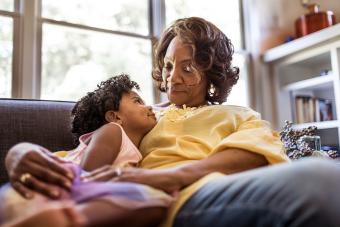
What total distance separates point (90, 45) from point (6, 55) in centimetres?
54

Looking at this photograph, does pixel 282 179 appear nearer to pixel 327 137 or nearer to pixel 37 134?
pixel 37 134

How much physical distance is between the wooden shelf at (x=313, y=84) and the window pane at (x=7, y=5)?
2.17 meters

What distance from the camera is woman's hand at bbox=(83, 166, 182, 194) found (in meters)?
0.72

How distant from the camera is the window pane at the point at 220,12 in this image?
9.53 feet

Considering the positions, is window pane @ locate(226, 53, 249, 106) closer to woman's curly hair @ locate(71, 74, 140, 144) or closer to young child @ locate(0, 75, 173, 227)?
woman's curly hair @ locate(71, 74, 140, 144)

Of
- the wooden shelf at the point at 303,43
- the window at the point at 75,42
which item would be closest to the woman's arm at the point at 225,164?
the window at the point at 75,42

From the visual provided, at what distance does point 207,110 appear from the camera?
3.63 ft

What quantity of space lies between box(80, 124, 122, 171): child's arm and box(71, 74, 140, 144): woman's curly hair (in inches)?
6.2

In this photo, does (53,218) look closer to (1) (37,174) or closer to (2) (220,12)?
(1) (37,174)

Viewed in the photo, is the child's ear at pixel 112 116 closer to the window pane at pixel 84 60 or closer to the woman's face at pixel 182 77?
the woman's face at pixel 182 77

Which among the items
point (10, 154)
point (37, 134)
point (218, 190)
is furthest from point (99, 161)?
point (37, 134)

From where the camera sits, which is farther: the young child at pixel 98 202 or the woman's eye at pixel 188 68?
the woman's eye at pixel 188 68

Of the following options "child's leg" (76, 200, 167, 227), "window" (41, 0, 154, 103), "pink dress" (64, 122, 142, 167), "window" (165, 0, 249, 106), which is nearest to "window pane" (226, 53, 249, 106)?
"window" (165, 0, 249, 106)

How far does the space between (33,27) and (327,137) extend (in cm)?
230
